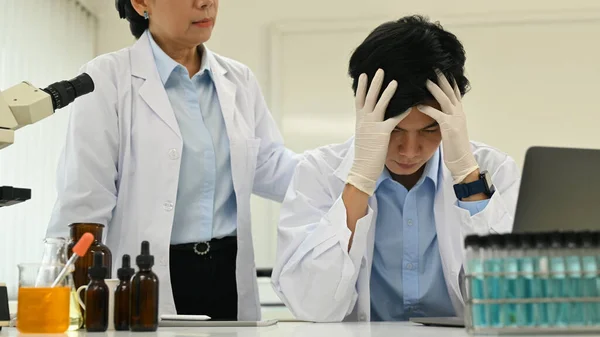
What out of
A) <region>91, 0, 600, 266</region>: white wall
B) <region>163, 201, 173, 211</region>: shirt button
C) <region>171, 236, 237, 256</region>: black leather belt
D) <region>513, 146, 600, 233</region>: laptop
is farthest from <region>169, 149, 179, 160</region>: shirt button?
<region>91, 0, 600, 266</region>: white wall

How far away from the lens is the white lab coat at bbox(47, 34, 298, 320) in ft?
5.94

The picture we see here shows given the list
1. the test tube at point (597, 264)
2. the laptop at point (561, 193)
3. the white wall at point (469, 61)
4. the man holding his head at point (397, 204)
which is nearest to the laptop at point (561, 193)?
the laptop at point (561, 193)

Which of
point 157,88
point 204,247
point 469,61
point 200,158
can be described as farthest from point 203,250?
point 469,61

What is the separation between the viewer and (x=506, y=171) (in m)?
1.71

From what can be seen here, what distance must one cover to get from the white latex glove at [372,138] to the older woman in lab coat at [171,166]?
45 cm

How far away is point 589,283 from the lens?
93cm

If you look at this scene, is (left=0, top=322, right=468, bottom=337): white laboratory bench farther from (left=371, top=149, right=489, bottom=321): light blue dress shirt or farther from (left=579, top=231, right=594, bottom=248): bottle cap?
(left=371, top=149, right=489, bottom=321): light blue dress shirt

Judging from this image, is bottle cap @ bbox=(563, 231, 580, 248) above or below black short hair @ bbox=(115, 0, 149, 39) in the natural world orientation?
below

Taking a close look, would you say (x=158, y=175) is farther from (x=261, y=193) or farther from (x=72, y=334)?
(x=72, y=334)

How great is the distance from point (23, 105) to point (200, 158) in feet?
2.69

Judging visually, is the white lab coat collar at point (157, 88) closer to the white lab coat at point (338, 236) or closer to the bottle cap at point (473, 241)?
the white lab coat at point (338, 236)

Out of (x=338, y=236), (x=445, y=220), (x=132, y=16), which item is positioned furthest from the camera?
(x=132, y=16)

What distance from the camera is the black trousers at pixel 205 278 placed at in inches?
72.9

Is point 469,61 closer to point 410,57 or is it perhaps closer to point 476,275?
point 410,57
